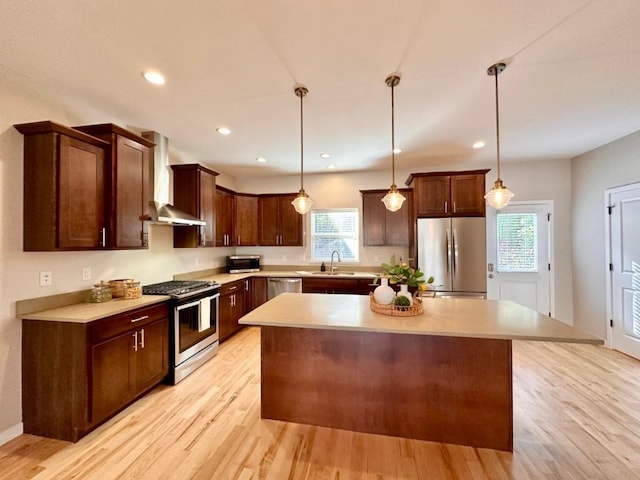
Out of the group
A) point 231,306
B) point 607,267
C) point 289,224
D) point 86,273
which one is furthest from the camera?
point 289,224

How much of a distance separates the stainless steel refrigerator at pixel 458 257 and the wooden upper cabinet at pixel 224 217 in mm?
3158

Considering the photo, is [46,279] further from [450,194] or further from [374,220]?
[450,194]

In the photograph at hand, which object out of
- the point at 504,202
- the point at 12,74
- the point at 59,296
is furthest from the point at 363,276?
the point at 12,74

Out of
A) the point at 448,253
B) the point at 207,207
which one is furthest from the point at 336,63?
the point at 448,253

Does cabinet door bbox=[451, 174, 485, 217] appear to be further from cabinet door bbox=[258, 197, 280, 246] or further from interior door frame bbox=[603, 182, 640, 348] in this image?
cabinet door bbox=[258, 197, 280, 246]

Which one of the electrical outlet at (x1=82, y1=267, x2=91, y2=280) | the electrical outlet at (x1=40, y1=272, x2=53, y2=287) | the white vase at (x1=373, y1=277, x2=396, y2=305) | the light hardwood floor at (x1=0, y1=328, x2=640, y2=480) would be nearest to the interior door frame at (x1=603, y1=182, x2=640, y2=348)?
the light hardwood floor at (x1=0, y1=328, x2=640, y2=480)

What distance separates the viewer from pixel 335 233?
5168 mm

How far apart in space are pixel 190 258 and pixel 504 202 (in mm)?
4007

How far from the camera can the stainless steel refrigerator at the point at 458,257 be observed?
375 cm

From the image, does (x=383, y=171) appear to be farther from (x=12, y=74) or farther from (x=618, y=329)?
(x=12, y=74)

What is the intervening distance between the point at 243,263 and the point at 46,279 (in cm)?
295

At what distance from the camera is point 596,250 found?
3.85 m

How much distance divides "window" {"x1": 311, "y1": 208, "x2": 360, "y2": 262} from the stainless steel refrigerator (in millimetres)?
1526

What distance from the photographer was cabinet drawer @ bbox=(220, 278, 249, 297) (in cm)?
391
